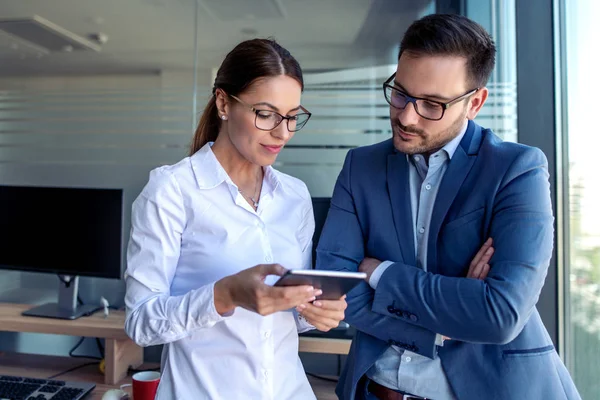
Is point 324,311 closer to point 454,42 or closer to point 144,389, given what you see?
point 454,42

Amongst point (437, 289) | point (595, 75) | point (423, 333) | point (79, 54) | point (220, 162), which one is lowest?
point (423, 333)

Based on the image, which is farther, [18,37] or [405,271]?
[18,37]

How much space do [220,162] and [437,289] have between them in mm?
641

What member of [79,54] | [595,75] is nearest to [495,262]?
[595,75]

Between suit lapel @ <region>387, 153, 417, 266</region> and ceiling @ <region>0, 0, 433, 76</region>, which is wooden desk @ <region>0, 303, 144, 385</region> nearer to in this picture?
suit lapel @ <region>387, 153, 417, 266</region>

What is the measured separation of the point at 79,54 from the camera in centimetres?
301

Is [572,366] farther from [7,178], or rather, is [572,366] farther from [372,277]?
[7,178]

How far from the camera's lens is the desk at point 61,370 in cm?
198

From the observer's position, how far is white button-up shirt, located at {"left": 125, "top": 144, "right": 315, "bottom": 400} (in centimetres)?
111

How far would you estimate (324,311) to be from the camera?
1.08 meters

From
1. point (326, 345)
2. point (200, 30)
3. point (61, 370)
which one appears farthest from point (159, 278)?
point (200, 30)

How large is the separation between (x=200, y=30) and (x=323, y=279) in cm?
237

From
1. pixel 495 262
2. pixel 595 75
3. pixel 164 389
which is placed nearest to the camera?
pixel 495 262

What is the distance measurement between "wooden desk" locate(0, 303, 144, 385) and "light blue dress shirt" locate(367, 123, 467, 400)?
1.24 meters
